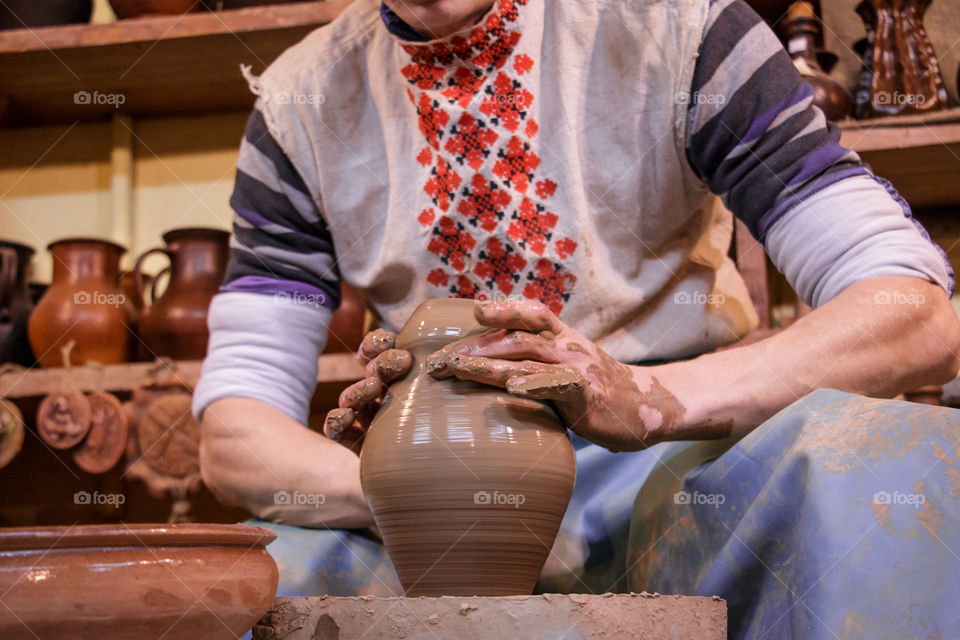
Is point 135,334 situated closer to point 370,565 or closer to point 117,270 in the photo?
point 117,270

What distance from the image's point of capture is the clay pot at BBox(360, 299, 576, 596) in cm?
81

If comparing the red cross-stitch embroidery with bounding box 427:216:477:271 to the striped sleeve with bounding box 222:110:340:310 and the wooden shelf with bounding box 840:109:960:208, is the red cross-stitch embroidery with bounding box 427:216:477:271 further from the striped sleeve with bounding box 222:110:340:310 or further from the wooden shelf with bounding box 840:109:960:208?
the wooden shelf with bounding box 840:109:960:208


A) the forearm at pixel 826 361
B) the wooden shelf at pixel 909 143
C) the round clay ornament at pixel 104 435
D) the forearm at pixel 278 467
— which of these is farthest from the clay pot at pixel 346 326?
the forearm at pixel 826 361

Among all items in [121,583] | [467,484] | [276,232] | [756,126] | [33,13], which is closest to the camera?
[121,583]

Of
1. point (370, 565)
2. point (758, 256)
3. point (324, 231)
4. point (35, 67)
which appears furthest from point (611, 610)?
point (35, 67)

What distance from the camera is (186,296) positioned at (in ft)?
7.05

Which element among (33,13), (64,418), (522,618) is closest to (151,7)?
(33,13)

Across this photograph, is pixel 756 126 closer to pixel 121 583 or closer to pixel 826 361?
pixel 826 361

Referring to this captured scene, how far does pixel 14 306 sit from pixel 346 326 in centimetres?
84

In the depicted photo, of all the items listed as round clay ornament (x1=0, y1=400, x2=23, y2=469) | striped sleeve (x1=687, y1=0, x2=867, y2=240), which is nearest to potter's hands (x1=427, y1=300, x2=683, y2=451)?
striped sleeve (x1=687, y1=0, x2=867, y2=240)

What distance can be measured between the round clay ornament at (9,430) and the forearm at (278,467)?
1.01 m

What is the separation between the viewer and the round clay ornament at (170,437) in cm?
208

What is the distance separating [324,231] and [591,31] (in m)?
0.50

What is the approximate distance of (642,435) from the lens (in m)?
0.91
